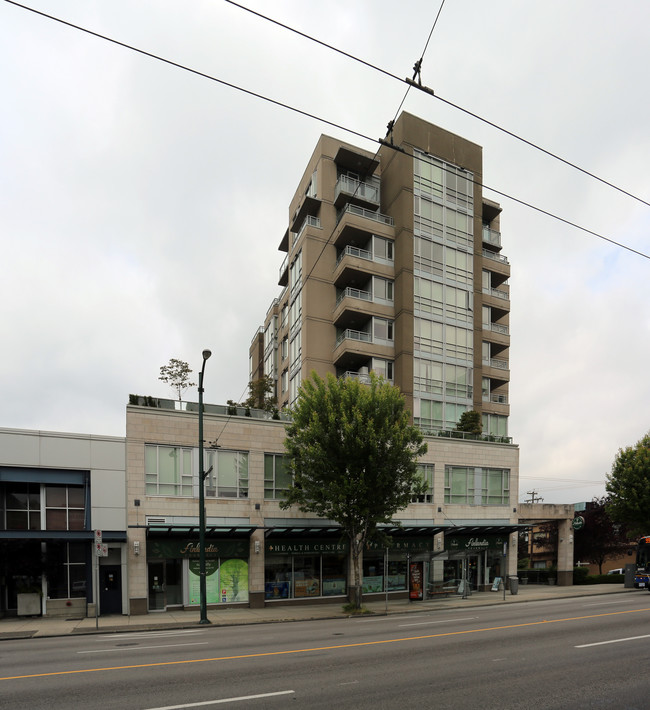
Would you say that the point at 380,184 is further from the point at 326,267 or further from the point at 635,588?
the point at 635,588

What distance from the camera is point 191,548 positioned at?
2562 centimetres

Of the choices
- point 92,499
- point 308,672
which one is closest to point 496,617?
point 308,672

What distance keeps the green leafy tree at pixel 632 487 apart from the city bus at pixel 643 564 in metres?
3.60

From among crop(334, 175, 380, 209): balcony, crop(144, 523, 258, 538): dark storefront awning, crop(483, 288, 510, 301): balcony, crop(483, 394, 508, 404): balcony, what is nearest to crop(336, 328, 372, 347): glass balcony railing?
crop(334, 175, 380, 209): balcony

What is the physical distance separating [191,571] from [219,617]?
3306 millimetres

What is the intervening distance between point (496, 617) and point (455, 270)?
27652 millimetres

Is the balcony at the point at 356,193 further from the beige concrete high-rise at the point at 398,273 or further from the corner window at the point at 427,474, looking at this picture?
the corner window at the point at 427,474

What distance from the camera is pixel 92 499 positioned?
79.9ft

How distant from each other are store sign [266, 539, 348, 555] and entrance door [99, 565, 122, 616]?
7010mm

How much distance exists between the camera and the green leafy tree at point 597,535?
50.1m

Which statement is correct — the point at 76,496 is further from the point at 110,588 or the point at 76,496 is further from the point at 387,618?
the point at 387,618

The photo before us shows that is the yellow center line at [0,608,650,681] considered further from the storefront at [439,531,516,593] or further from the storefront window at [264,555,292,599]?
the storefront at [439,531,516,593]

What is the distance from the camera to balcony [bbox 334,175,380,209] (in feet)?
136

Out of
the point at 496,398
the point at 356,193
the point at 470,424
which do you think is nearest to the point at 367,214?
the point at 356,193
